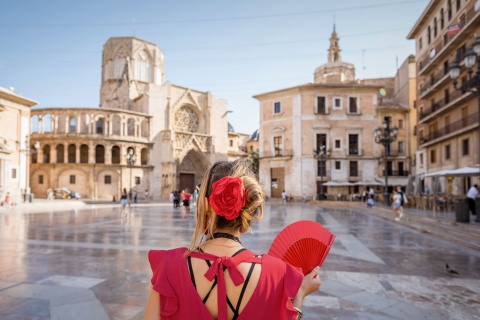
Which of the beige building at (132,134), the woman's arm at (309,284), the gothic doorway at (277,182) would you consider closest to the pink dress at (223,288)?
the woman's arm at (309,284)

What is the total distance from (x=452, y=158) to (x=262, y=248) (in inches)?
1016

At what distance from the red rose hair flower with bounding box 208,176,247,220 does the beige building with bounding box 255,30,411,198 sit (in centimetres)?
3626

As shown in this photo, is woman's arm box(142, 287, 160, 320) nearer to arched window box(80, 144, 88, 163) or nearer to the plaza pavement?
the plaza pavement

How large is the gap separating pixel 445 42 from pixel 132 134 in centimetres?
3649

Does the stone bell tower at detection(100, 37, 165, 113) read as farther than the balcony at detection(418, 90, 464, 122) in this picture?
Yes

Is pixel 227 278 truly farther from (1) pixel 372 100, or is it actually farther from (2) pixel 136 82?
(2) pixel 136 82

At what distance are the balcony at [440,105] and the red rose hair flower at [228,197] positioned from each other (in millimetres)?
28876

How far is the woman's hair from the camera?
159 centimetres

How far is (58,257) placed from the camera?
23.9ft

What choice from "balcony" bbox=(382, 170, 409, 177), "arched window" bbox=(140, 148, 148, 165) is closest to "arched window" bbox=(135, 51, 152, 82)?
"arched window" bbox=(140, 148, 148, 165)

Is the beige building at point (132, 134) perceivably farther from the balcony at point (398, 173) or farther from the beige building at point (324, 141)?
the balcony at point (398, 173)

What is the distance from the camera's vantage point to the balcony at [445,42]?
24.3 meters

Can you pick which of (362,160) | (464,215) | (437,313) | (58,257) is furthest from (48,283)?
(362,160)

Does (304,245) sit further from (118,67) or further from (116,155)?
(118,67)
